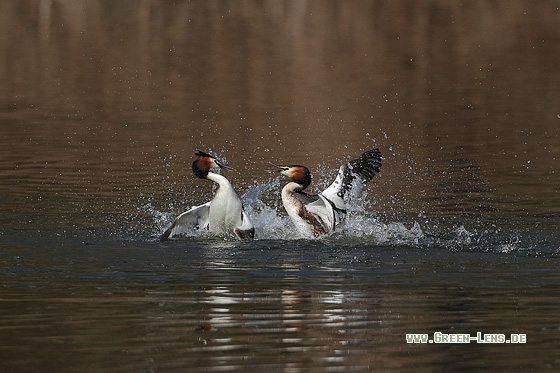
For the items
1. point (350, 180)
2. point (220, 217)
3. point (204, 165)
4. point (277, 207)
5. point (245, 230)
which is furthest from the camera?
point (277, 207)

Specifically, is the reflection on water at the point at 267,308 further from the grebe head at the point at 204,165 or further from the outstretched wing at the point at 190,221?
the grebe head at the point at 204,165

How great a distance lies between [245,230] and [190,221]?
0.63 meters

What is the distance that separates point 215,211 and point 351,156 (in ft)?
19.8

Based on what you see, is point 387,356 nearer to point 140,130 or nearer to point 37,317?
point 37,317

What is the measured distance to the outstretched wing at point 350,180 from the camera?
1416 centimetres

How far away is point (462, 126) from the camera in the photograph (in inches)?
892

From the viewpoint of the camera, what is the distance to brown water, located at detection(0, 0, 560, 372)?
8.80 meters

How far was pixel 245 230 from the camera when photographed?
44.7 feet

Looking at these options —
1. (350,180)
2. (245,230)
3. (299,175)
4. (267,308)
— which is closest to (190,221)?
(245,230)

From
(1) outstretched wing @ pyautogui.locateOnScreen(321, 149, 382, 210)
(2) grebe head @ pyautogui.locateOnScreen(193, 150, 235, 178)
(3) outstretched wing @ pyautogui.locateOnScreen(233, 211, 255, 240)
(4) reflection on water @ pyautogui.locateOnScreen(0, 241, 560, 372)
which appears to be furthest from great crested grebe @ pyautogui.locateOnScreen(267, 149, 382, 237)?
(4) reflection on water @ pyautogui.locateOnScreen(0, 241, 560, 372)

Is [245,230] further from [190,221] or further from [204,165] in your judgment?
[204,165]

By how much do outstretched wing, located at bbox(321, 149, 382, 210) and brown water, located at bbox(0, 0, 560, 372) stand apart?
0.37 metres

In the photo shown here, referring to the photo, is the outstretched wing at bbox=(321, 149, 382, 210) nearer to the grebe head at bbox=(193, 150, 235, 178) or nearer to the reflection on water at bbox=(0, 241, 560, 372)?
the grebe head at bbox=(193, 150, 235, 178)

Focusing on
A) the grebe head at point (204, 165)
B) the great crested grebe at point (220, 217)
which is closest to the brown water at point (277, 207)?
the great crested grebe at point (220, 217)
